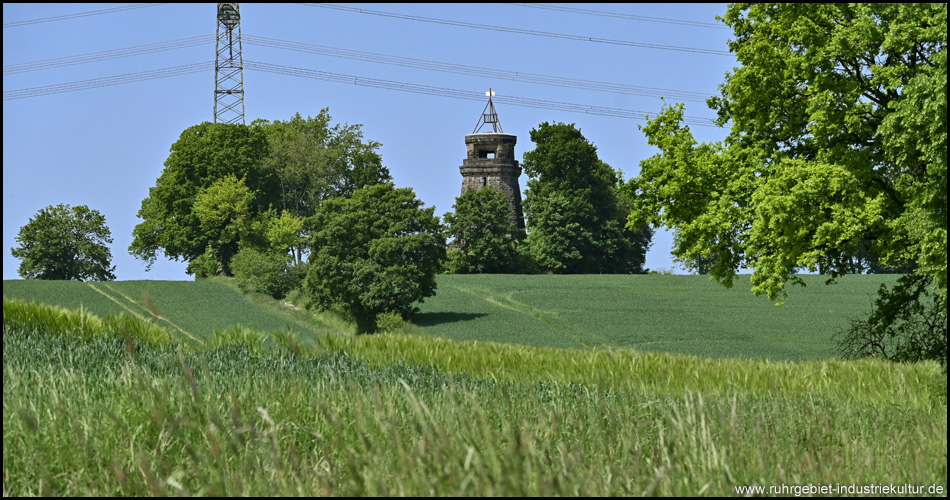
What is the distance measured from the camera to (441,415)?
6.18m

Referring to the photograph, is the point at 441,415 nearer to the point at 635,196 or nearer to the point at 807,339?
the point at 635,196

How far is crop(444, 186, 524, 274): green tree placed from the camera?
60.8 metres

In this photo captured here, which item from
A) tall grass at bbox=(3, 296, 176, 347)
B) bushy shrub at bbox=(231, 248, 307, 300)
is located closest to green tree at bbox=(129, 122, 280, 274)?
bushy shrub at bbox=(231, 248, 307, 300)

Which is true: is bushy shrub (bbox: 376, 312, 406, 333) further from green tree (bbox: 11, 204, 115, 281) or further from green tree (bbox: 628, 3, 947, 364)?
green tree (bbox: 11, 204, 115, 281)

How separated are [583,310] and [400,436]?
1449 inches

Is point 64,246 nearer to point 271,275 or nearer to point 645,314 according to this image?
point 271,275

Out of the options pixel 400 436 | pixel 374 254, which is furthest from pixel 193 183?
pixel 400 436

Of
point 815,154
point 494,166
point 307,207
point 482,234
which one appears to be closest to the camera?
point 815,154

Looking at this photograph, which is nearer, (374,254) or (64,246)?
(374,254)

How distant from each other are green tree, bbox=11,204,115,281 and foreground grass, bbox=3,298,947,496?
164 feet

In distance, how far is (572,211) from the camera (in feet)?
205

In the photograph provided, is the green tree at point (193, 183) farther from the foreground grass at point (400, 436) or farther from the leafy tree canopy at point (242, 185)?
the foreground grass at point (400, 436)

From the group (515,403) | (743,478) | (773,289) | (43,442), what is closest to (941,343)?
(773,289)

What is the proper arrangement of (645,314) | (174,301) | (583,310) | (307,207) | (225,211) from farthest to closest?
(307,207), (225,211), (174,301), (583,310), (645,314)
